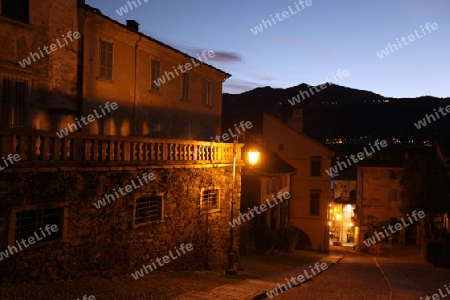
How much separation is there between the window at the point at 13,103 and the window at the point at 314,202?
31582 millimetres

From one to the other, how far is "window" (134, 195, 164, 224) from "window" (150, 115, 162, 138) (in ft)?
26.8

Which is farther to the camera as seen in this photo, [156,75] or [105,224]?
[156,75]

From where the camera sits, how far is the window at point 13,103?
1446cm

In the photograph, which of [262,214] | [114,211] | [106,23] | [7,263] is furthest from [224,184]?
[262,214]

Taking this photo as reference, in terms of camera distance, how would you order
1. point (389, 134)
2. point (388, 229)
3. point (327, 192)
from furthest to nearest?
point (389, 134)
point (388, 229)
point (327, 192)

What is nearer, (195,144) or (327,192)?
(195,144)

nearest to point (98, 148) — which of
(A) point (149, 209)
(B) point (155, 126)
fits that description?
(A) point (149, 209)

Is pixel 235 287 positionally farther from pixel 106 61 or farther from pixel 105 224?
pixel 106 61

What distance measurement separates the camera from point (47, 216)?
11156 millimetres

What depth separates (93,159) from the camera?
1220 centimetres

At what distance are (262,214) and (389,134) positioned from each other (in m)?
107

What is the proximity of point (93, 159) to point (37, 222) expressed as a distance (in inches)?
89.6

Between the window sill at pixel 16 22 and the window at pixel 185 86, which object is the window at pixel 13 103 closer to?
the window sill at pixel 16 22

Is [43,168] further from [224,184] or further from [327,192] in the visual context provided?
[327,192]
